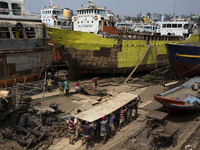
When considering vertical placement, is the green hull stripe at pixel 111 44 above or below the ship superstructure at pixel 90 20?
below

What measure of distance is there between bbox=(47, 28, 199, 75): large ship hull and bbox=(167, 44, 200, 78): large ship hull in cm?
370

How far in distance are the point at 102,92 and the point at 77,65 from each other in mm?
4480

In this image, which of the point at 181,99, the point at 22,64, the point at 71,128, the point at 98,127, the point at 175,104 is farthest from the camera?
the point at 22,64

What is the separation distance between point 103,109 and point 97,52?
892 centimetres

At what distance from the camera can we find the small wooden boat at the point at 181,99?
912 centimetres

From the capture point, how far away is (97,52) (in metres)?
16.3

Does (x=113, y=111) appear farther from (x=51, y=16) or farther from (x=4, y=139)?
(x=51, y=16)

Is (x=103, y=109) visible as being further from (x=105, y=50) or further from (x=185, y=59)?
(x=185, y=59)

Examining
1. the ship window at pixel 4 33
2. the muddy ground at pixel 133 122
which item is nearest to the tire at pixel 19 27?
the ship window at pixel 4 33

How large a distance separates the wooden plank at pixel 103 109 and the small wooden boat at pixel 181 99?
5.26ft

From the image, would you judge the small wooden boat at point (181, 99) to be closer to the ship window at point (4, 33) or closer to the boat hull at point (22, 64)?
the boat hull at point (22, 64)

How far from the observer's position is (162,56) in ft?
73.9

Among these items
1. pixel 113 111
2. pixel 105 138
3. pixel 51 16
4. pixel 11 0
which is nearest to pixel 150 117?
pixel 113 111

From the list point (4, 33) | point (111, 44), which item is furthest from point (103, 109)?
point (4, 33)
